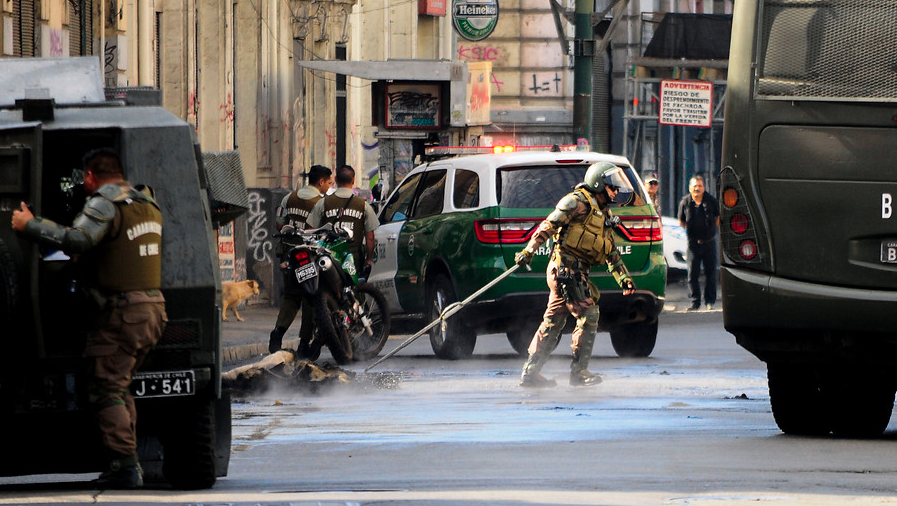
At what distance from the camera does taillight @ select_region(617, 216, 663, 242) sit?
16766mm

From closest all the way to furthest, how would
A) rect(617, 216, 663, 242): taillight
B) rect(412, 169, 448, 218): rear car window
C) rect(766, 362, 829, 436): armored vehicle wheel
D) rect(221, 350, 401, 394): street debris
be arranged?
rect(766, 362, 829, 436): armored vehicle wheel → rect(221, 350, 401, 394): street debris → rect(617, 216, 663, 242): taillight → rect(412, 169, 448, 218): rear car window

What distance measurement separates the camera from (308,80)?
3744 centimetres

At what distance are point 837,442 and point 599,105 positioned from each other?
1558 inches

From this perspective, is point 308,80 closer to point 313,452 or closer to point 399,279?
point 399,279

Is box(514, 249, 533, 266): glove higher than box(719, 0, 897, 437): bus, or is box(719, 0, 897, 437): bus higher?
box(719, 0, 897, 437): bus

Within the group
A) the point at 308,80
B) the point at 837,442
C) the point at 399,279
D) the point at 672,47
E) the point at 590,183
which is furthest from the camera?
the point at 672,47

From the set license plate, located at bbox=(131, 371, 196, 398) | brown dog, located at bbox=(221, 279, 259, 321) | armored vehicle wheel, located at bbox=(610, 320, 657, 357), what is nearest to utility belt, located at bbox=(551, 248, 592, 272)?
armored vehicle wheel, located at bbox=(610, 320, 657, 357)

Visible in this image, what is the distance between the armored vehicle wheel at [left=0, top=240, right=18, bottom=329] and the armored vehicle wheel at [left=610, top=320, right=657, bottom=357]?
9896 millimetres

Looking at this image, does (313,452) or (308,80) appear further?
(308,80)

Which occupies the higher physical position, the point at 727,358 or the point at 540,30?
the point at 540,30

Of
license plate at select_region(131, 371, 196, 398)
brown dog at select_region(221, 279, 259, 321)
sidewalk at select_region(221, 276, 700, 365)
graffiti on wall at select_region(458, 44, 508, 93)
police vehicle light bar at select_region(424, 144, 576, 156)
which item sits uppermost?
graffiti on wall at select_region(458, 44, 508, 93)

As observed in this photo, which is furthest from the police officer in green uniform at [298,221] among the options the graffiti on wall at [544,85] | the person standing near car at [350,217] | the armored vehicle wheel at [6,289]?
the graffiti on wall at [544,85]

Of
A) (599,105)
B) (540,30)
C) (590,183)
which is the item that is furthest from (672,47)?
(590,183)

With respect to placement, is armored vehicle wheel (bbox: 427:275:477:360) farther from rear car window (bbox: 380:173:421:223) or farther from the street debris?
the street debris
